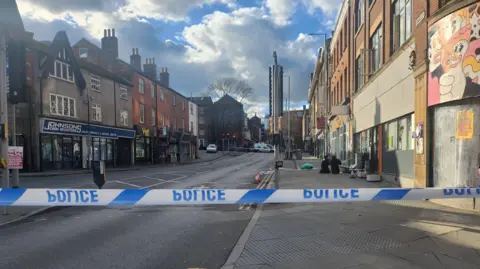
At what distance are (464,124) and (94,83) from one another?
26.3 m

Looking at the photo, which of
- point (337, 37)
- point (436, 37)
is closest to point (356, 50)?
point (337, 37)

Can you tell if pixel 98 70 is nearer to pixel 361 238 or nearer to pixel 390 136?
pixel 390 136

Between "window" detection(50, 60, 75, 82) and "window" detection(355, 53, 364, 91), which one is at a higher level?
"window" detection(50, 60, 75, 82)

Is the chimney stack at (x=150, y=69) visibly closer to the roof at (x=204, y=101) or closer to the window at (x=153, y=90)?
the window at (x=153, y=90)

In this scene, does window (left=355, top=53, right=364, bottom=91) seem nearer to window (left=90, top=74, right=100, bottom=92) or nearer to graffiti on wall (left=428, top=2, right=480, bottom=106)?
graffiti on wall (left=428, top=2, right=480, bottom=106)

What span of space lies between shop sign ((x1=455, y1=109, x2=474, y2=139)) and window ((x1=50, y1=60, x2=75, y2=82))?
23.6 meters

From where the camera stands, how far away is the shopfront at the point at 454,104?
23.5ft

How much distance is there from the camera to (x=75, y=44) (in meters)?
32.6

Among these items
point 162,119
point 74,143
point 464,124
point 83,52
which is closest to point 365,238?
point 464,124

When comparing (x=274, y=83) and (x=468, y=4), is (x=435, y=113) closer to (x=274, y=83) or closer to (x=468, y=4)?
(x=468, y=4)

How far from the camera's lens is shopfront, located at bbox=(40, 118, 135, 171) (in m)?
22.0

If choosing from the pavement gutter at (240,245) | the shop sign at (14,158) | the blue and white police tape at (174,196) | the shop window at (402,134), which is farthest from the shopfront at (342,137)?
the shop sign at (14,158)

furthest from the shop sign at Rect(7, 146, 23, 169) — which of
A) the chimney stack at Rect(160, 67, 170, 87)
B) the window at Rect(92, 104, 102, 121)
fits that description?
the chimney stack at Rect(160, 67, 170, 87)

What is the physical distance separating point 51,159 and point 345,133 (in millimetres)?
A: 20126
